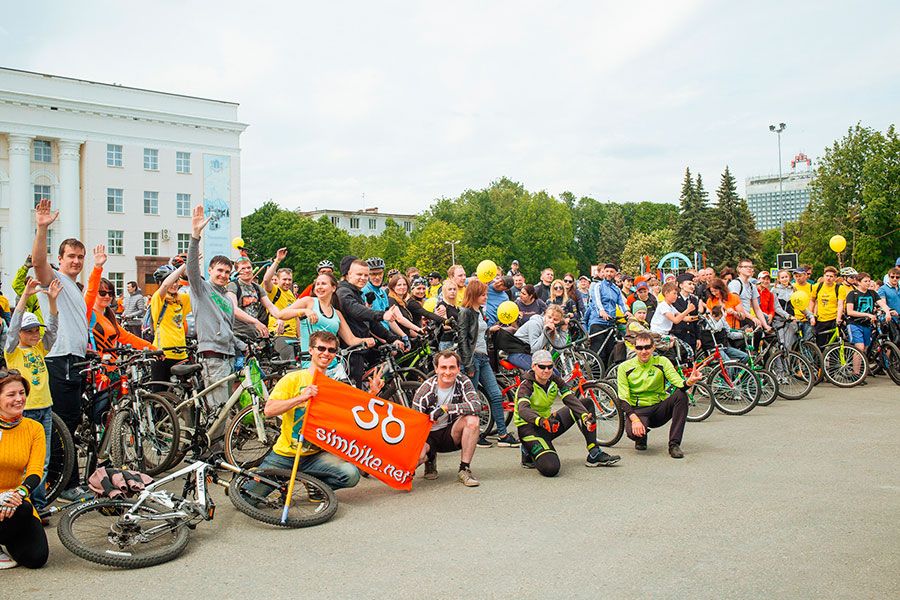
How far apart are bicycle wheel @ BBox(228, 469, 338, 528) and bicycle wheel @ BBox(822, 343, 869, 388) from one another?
10.5m

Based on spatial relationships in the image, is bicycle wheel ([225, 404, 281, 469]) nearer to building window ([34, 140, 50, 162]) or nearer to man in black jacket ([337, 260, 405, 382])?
man in black jacket ([337, 260, 405, 382])

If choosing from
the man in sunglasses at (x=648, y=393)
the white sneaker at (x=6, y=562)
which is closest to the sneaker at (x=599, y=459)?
the man in sunglasses at (x=648, y=393)

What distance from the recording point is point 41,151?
56.7m

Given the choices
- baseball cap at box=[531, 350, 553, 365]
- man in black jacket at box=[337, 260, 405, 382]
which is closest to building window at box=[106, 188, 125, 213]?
man in black jacket at box=[337, 260, 405, 382]

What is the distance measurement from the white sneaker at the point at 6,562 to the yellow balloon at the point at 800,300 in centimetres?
1313

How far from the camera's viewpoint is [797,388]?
41.3ft

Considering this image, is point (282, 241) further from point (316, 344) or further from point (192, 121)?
point (316, 344)

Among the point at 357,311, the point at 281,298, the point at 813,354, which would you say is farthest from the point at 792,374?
the point at 281,298

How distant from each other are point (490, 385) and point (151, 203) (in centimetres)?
5480

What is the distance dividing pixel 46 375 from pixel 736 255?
2948 inches

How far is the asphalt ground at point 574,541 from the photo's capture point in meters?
4.76

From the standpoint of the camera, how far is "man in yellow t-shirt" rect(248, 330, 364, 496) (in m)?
6.65

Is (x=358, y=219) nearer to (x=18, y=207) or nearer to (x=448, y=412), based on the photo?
(x=18, y=207)

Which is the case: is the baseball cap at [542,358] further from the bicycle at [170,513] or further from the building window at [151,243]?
the building window at [151,243]
